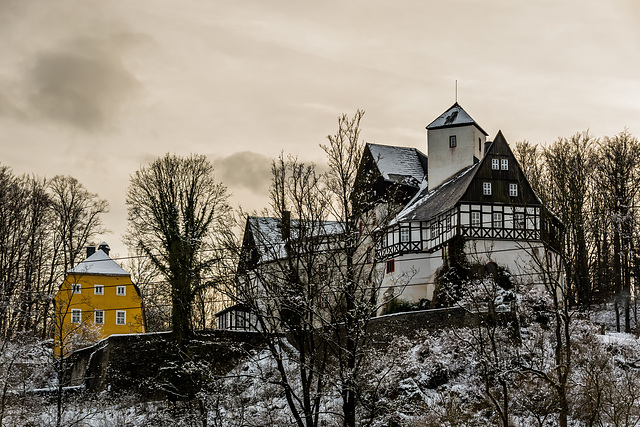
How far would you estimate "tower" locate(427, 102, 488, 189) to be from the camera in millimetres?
46688

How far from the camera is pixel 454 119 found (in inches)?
1865

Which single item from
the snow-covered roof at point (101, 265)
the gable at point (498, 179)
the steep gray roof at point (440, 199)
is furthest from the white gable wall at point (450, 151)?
the snow-covered roof at point (101, 265)

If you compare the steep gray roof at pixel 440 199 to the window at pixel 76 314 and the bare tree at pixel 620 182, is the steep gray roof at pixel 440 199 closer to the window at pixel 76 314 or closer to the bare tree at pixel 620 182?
the bare tree at pixel 620 182

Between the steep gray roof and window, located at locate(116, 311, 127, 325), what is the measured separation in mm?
15774

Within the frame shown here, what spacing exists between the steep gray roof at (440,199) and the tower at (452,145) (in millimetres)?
645

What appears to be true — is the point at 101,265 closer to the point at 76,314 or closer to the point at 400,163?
the point at 76,314

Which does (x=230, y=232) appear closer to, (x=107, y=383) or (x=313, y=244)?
(x=313, y=244)

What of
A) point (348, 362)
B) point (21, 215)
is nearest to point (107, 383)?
Result: point (21, 215)

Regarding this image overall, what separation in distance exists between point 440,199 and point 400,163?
303 inches

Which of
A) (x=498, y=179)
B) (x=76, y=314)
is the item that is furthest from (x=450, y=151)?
(x=76, y=314)

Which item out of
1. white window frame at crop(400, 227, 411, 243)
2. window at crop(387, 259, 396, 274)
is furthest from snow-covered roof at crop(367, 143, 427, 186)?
window at crop(387, 259, 396, 274)

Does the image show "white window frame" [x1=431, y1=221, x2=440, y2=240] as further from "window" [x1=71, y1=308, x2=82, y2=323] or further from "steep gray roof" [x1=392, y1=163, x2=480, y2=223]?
"window" [x1=71, y1=308, x2=82, y2=323]

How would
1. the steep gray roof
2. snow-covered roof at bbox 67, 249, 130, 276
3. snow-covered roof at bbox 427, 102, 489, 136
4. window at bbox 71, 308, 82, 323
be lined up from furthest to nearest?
snow-covered roof at bbox 67, 249, 130, 276
snow-covered roof at bbox 427, 102, 489, 136
window at bbox 71, 308, 82, 323
the steep gray roof

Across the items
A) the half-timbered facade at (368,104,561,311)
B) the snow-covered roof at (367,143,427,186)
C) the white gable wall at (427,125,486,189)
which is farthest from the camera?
the snow-covered roof at (367,143,427,186)
